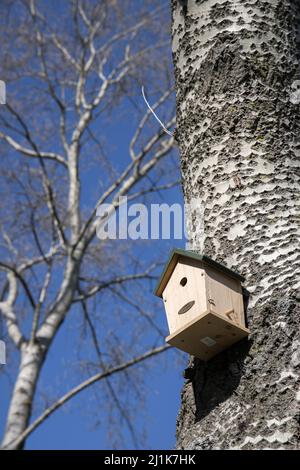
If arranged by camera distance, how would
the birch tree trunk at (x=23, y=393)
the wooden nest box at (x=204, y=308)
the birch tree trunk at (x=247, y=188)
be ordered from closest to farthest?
the birch tree trunk at (x=247, y=188) < the wooden nest box at (x=204, y=308) < the birch tree trunk at (x=23, y=393)

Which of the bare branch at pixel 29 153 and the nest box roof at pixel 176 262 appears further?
the bare branch at pixel 29 153

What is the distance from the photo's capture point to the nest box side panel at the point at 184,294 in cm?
194

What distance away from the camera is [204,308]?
74.8 inches

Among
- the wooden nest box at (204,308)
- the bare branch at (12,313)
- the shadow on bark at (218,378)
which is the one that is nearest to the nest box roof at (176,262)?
the wooden nest box at (204,308)

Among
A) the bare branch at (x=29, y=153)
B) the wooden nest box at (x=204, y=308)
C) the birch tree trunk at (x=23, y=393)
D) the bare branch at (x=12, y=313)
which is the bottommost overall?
the wooden nest box at (x=204, y=308)

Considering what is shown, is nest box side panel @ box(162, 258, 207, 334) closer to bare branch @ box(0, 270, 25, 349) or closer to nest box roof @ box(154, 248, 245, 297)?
nest box roof @ box(154, 248, 245, 297)

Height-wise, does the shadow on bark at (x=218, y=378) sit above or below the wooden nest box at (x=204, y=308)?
below

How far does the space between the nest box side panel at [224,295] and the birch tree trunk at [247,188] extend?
36 mm

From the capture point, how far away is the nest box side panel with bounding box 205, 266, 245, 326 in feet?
5.87

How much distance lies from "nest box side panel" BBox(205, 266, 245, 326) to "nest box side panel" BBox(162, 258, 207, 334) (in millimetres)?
21

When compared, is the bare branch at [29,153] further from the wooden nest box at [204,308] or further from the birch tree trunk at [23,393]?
the wooden nest box at [204,308]
